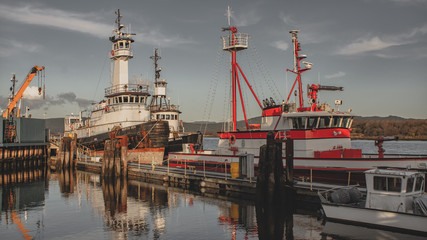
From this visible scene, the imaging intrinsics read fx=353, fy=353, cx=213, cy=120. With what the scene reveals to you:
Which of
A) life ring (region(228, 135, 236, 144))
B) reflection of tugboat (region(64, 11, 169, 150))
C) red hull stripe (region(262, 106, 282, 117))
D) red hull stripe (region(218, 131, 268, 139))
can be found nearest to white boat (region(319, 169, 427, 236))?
red hull stripe (region(262, 106, 282, 117))

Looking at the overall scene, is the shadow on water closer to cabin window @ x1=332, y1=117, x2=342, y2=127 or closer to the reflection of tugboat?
the reflection of tugboat

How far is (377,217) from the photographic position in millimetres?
16484

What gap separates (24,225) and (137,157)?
23.2 m

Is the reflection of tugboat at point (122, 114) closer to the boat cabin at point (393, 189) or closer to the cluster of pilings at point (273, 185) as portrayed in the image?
the cluster of pilings at point (273, 185)

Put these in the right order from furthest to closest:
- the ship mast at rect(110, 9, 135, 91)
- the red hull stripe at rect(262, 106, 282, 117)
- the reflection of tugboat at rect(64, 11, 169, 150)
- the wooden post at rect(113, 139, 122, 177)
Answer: the ship mast at rect(110, 9, 135, 91), the reflection of tugboat at rect(64, 11, 169, 150), the wooden post at rect(113, 139, 122, 177), the red hull stripe at rect(262, 106, 282, 117)

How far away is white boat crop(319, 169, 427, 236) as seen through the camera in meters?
15.7

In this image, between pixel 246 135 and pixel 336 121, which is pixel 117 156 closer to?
pixel 246 135

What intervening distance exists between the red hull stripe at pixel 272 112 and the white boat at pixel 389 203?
35.0ft

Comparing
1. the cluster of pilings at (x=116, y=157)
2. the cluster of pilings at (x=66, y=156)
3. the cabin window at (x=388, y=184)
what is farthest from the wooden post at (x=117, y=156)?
the cabin window at (x=388, y=184)

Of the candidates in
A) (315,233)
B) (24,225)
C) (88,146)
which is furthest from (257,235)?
(88,146)

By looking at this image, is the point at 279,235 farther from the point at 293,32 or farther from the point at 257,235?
the point at 293,32

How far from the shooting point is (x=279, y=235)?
16969mm

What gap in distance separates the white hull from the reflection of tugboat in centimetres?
2659

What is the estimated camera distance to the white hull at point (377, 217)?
1538cm
